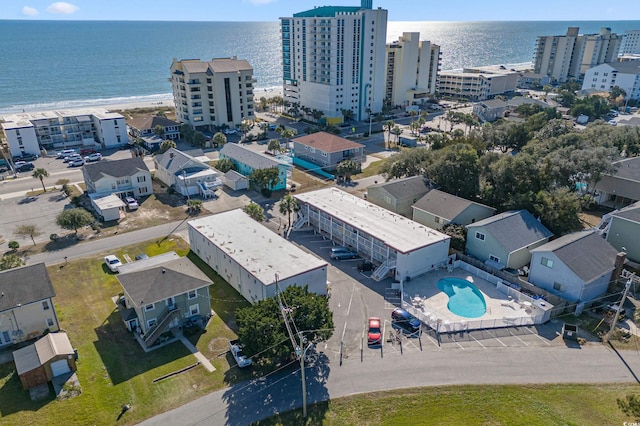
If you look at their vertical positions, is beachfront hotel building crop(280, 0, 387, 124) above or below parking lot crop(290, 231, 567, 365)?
above

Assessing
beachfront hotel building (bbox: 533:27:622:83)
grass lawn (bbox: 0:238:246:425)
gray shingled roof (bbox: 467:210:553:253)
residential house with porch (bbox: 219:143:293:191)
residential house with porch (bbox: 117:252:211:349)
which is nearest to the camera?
grass lawn (bbox: 0:238:246:425)

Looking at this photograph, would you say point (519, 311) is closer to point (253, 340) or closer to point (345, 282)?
point (345, 282)

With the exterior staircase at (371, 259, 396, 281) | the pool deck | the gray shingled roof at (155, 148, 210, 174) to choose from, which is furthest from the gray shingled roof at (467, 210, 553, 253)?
the gray shingled roof at (155, 148, 210, 174)

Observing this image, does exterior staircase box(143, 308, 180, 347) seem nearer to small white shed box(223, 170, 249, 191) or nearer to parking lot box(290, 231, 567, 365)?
parking lot box(290, 231, 567, 365)

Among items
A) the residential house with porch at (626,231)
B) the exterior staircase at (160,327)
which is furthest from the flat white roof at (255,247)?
the residential house with porch at (626,231)

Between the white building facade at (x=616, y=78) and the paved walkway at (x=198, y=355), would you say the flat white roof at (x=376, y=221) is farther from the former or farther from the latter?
the white building facade at (x=616, y=78)

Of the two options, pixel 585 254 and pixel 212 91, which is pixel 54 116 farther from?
pixel 585 254

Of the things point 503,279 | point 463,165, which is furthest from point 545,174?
point 503,279
